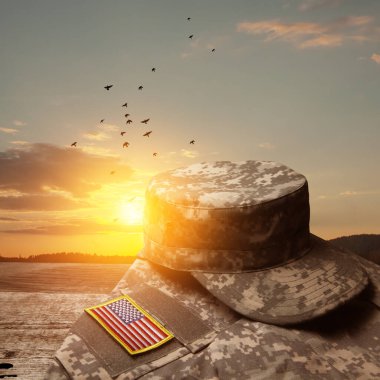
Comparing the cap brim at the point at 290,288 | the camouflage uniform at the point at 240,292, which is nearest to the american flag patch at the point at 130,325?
the camouflage uniform at the point at 240,292

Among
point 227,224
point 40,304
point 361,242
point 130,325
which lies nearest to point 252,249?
point 227,224

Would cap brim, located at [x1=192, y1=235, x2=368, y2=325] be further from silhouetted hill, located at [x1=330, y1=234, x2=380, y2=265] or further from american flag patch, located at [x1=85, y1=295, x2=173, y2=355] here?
silhouetted hill, located at [x1=330, y1=234, x2=380, y2=265]

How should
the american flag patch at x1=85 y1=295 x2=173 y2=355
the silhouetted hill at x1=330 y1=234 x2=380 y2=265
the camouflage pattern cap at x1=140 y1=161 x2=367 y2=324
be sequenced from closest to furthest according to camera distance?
the american flag patch at x1=85 y1=295 x2=173 y2=355 < the camouflage pattern cap at x1=140 y1=161 x2=367 y2=324 < the silhouetted hill at x1=330 y1=234 x2=380 y2=265

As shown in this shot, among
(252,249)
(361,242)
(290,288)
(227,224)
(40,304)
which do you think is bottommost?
(361,242)

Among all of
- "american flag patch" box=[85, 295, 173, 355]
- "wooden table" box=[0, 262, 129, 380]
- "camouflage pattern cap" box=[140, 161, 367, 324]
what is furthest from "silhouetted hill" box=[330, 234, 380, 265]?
"american flag patch" box=[85, 295, 173, 355]

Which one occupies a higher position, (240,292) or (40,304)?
(240,292)

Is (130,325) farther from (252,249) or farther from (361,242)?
(361,242)
